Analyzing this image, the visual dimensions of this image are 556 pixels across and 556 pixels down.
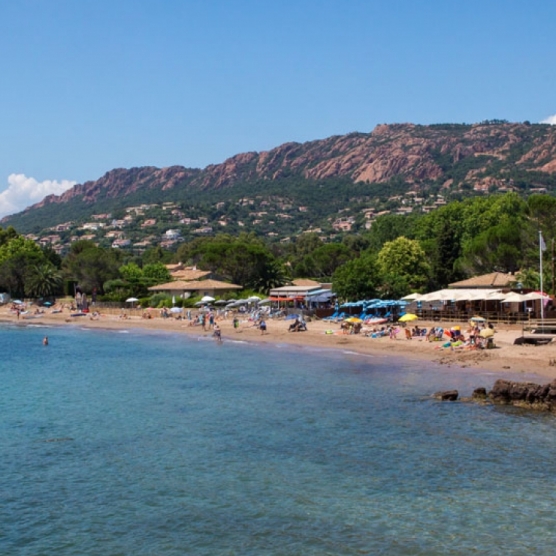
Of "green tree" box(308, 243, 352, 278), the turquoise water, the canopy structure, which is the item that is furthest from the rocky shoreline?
"green tree" box(308, 243, 352, 278)

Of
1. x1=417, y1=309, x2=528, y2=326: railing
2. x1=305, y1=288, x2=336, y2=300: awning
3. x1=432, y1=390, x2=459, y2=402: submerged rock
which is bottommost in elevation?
x1=432, y1=390, x2=459, y2=402: submerged rock

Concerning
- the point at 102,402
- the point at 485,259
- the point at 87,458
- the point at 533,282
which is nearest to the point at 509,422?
the point at 87,458

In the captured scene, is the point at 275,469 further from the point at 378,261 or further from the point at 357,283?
the point at 378,261

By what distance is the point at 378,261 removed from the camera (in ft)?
212

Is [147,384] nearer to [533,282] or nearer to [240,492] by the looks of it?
[240,492]

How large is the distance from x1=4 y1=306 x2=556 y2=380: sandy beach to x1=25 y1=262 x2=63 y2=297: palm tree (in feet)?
66.7

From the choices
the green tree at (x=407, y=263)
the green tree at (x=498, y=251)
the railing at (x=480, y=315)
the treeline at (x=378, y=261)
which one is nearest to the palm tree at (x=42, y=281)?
the treeline at (x=378, y=261)

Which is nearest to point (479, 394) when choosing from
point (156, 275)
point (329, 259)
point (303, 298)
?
point (303, 298)

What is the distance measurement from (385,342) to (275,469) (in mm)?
23048

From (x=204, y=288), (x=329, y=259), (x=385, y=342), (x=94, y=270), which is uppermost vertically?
(x=329, y=259)

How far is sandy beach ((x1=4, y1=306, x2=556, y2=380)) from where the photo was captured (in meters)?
28.8

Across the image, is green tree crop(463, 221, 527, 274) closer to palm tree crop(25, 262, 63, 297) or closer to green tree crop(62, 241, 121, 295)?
green tree crop(62, 241, 121, 295)

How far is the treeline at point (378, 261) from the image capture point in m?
52.3

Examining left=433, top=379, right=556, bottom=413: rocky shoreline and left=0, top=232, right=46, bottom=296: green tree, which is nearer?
left=433, top=379, right=556, bottom=413: rocky shoreline
